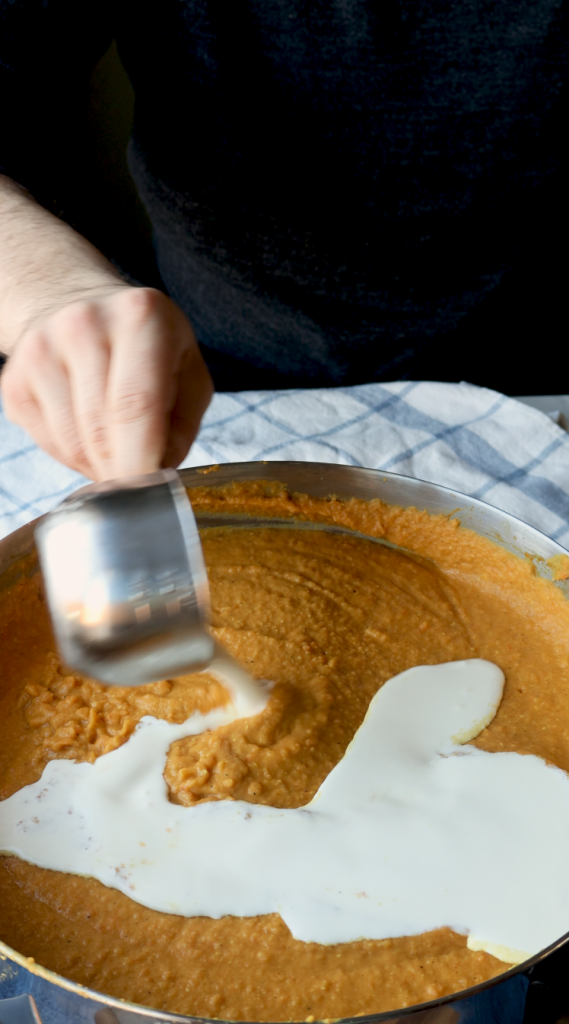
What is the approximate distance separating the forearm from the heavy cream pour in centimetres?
54

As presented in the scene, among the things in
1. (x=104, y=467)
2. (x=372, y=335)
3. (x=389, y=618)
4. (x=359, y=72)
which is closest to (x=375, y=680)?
(x=389, y=618)

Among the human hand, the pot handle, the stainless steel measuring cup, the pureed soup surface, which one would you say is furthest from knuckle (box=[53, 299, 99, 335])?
the pot handle

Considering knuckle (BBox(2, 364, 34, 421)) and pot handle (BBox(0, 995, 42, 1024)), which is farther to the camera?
knuckle (BBox(2, 364, 34, 421))

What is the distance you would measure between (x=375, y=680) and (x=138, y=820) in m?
0.38

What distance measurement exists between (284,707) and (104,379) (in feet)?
1.58

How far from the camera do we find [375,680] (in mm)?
1139

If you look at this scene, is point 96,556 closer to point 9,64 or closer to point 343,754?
point 343,754

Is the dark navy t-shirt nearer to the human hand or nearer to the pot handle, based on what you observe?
the human hand

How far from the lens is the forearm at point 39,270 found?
1006 mm

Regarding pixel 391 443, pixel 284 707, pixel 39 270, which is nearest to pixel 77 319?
Answer: pixel 39 270

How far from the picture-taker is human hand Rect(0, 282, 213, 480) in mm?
817

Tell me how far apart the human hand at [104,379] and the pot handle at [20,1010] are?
1.54ft

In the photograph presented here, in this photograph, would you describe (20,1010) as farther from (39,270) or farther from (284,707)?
(39,270)

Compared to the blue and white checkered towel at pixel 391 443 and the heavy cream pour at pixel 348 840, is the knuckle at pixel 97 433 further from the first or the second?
the blue and white checkered towel at pixel 391 443
